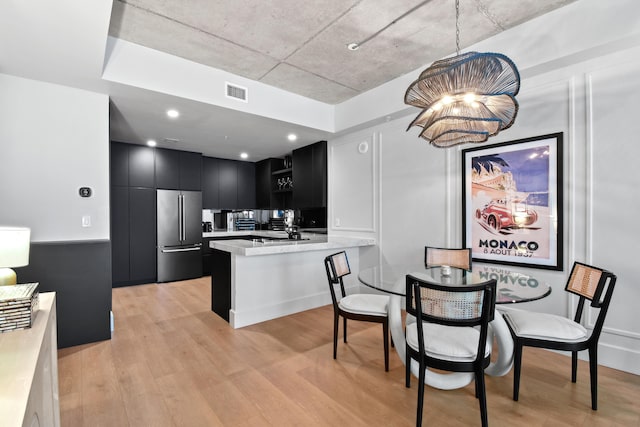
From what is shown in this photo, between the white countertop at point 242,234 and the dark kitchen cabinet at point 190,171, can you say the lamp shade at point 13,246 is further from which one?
the white countertop at point 242,234

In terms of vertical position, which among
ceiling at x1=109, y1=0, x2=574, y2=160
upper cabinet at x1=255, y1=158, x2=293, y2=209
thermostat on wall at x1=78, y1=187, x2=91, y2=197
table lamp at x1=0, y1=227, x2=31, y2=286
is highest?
ceiling at x1=109, y1=0, x2=574, y2=160

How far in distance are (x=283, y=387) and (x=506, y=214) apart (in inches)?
103

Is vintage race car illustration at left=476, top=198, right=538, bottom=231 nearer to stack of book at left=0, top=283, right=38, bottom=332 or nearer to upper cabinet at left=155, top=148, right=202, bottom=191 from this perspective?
stack of book at left=0, top=283, right=38, bottom=332

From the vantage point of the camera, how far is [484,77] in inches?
74.1

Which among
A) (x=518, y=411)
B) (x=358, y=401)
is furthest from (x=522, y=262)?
(x=358, y=401)

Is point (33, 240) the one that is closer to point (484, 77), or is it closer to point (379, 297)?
point (379, 297)

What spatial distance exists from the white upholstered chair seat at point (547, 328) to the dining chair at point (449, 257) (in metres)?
0.88

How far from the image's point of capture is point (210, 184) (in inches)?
265

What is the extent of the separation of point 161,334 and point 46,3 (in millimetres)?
2905

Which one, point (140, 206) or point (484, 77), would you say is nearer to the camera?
point (484, 77)

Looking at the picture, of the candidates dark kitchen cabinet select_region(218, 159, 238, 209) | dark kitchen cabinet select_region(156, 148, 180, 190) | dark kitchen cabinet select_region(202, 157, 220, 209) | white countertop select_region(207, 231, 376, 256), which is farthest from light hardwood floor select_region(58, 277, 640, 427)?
dark kitchen cabinet select_region(218, 159, 238, 209)

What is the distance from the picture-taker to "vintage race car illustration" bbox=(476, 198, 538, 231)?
9.73 feet

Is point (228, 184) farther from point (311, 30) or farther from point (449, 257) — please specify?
point (449, 257)

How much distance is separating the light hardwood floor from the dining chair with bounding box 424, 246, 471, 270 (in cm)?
94
